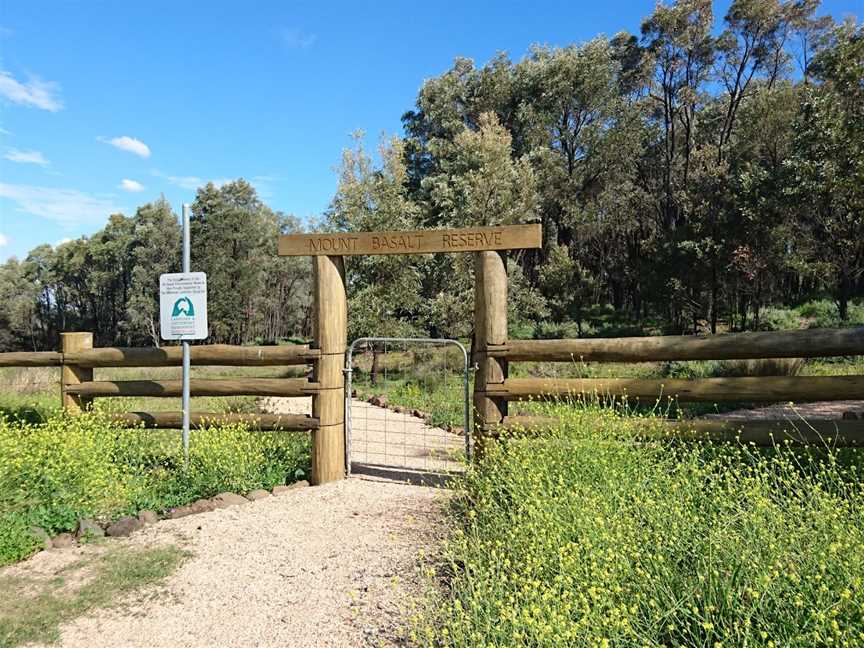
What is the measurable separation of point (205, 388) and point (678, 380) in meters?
5.30

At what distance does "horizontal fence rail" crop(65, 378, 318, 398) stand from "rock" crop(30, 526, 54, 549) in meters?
2.39

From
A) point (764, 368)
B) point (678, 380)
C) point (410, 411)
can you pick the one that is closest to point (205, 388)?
point (678, 380)

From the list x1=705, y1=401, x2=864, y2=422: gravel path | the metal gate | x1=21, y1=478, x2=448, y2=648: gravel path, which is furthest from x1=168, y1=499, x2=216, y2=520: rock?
x1=705, y1=401, x2=864, y2=422: gravel path

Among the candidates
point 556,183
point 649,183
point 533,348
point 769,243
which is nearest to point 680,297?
point 769,243

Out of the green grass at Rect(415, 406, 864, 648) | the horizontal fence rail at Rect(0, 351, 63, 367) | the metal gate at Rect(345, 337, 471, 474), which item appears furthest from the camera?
the horizontal fence rail at Rect(0, 351, 63, 367)

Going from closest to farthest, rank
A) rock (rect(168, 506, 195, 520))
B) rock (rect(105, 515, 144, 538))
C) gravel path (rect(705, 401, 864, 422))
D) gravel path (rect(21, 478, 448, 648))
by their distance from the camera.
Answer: gravel path (rect(21, 478, 448, 648)) < rock (rect(105, 515, 144, 538)) < rock (rect(168, 506, 195, 520)) < gravel path (rect(705, 401, 864, 422))

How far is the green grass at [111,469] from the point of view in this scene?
4.93 m

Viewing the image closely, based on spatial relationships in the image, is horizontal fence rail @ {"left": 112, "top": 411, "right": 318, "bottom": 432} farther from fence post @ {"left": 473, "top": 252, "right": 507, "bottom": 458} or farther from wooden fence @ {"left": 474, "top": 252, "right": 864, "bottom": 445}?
wooden fence @ {"left": 474, "top": 252, "right": 864, "bottom": 445}

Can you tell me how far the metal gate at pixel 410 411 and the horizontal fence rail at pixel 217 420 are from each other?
0.59 m

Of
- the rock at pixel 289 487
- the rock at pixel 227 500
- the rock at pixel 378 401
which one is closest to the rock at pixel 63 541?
the rock at pixel 227 500

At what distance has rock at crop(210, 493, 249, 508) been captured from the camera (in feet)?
18.9

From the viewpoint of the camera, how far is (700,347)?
551 cm

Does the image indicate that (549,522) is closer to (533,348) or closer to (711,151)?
(533,348)

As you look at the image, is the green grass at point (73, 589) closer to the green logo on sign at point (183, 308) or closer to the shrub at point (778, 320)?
the green logo on sign at point (183, 308)
